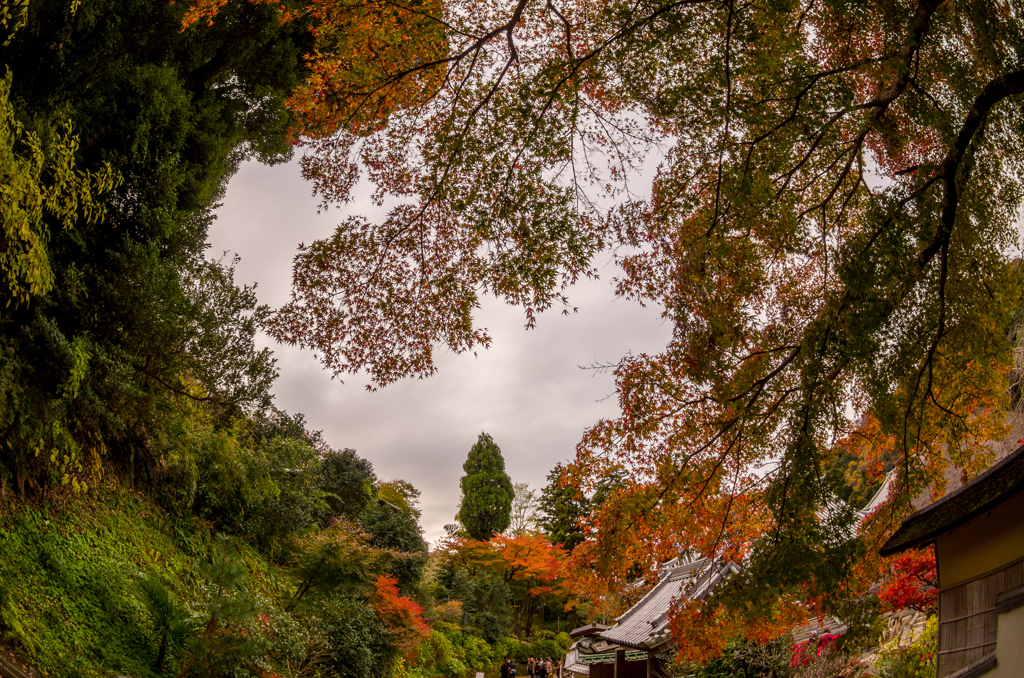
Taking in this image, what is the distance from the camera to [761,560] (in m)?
4.58

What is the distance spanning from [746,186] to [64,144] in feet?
25.7

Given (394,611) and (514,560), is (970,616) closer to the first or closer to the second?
(394,611)

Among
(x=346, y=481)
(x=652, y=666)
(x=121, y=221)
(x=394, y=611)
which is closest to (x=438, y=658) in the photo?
(x=394, y=611)

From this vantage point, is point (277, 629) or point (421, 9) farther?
point (277, 629)

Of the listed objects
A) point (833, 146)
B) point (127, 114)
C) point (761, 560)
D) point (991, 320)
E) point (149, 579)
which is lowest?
point (149, 579)

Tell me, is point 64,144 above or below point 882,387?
above

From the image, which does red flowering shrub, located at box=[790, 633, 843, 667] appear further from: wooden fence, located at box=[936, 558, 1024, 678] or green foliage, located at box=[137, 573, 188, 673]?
green foliage, located at box=[137, 573, 188, 673]

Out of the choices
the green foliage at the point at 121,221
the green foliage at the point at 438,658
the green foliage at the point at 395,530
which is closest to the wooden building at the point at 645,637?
the green foliage at the point at 438,658

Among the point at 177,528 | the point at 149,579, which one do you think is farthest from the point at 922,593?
the point at 177,528

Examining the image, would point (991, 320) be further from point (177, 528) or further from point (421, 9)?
point (177, 528)

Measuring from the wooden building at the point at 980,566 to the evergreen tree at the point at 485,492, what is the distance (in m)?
24.5

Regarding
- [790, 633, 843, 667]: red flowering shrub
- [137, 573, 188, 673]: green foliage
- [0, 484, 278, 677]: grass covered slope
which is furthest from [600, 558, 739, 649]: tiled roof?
[0, 484, 278, 677]: grass covered slope

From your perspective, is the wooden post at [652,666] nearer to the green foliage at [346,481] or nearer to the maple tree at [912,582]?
the maple tree at [912,582]

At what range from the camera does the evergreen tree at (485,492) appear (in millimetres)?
29062
